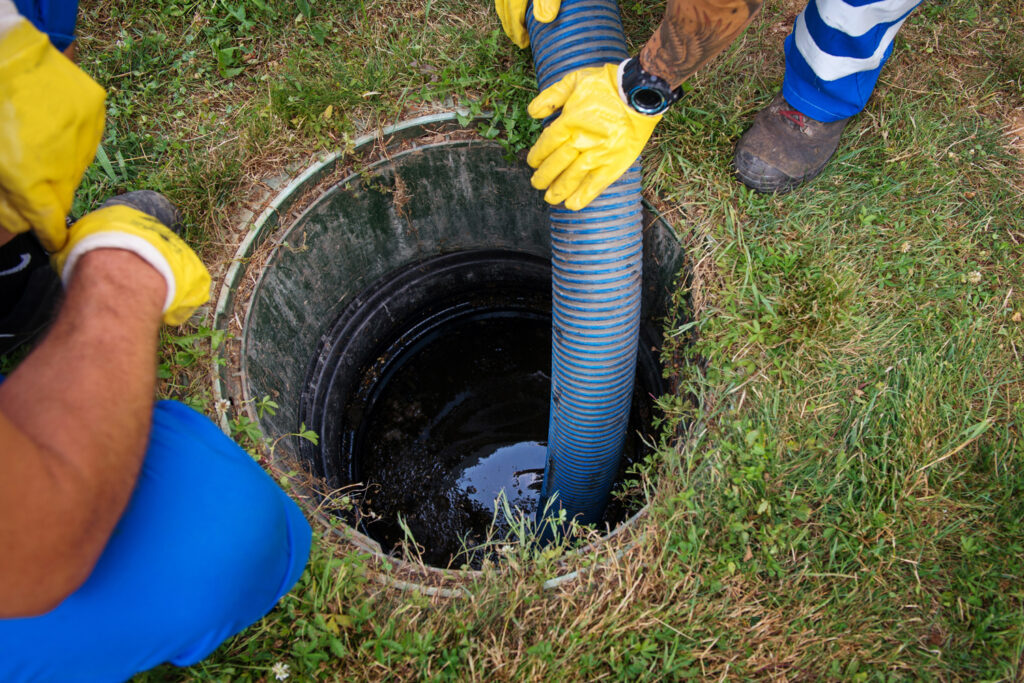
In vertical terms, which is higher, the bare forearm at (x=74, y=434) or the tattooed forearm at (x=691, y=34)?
the tattooed forearm at (x=691, y=34)

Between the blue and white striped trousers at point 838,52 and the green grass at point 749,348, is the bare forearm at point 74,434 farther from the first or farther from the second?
the blue and white striped trousers at point 838,52

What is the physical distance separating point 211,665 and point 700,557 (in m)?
1.25

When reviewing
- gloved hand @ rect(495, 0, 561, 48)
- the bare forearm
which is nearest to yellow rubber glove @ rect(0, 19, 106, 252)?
the bare forearm

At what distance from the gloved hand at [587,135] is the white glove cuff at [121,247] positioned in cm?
104

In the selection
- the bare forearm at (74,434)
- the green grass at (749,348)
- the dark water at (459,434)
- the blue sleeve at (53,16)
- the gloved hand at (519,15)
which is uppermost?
the blue sleeve at (53,16)

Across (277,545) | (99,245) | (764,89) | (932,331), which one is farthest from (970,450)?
(99,245)

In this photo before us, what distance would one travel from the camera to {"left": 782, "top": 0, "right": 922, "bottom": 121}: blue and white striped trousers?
5.58 feet

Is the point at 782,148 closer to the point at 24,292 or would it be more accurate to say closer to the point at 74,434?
the point at 74,434

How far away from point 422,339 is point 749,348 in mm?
1887

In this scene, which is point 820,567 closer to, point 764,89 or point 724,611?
point 724,611

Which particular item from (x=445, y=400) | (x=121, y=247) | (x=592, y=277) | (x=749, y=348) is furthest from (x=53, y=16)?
(x=445, y=400)

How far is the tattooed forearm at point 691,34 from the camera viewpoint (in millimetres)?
1401

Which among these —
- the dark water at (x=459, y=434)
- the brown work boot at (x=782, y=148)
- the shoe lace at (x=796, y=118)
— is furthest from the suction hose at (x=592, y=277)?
the dark water at (x=459, y=434)

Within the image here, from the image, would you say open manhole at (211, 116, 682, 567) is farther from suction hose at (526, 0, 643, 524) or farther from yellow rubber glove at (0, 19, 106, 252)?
yellow rubber glove at (0, 19, 106, 252)
